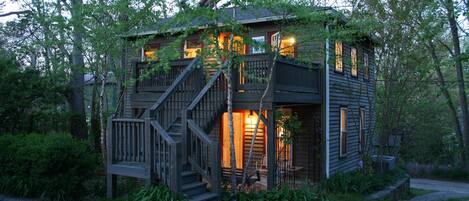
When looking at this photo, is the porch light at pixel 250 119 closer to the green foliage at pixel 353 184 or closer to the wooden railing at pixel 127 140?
the green foliage at pixel 353 184

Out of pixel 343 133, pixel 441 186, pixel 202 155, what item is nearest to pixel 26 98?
pixel 202 155

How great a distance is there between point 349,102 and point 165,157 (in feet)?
31.1

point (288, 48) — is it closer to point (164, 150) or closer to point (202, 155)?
point (202, 155)

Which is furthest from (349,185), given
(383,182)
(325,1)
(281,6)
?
(281,6)

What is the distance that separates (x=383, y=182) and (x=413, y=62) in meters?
4.35

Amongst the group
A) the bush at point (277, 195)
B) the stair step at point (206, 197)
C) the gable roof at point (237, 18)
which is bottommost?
the bush at point (277, 195)

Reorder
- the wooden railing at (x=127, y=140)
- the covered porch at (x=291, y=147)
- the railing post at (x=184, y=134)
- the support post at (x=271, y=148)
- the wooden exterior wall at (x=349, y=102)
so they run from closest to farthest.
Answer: the wooden railing at (x=127, y=140)
the railing post at (x=184, y=134)
the support post at (x=271, y=148)
the covered porch at (x=291, y=147)
the wooden exterior wall at (x=349, y=102)

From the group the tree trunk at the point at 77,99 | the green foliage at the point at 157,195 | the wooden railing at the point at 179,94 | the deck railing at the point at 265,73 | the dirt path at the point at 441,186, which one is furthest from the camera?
the dirt path at the point at 441,186

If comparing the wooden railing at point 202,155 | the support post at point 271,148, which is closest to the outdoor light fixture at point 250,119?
the support post at point 271,148

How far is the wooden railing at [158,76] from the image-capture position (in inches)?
457

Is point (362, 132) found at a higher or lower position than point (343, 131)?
lower

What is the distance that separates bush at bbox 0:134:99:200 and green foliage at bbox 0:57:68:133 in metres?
2.95

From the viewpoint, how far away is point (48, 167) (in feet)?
27.2

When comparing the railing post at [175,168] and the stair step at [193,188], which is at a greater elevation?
the railing post at [175,168]
